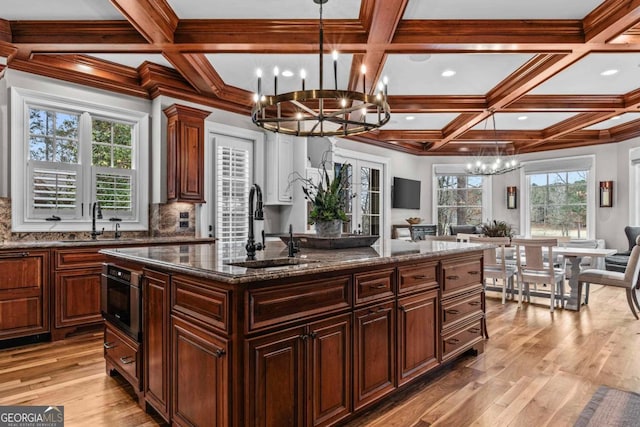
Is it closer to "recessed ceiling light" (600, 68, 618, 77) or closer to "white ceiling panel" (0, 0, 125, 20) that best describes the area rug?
"recessed ceiling light" (600, 68, 618, 77)

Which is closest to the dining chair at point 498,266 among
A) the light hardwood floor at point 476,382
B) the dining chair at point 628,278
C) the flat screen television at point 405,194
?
the dining chair at point 628,278

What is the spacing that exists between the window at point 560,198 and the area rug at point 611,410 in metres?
6.52

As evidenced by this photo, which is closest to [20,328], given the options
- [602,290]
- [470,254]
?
[470,254]

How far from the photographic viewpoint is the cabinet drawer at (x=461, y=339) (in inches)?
115

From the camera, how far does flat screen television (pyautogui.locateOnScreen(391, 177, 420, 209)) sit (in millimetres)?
8695

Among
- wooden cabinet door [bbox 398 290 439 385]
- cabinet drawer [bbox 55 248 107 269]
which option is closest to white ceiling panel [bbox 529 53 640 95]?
wooden cabinet door [bbox 398 290 439 385]

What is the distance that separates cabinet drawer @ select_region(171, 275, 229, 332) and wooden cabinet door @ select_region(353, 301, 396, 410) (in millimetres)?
793

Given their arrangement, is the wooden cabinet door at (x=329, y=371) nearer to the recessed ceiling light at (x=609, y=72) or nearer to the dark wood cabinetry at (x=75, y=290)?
the dark wood cabinetry at (x=75, y=290)

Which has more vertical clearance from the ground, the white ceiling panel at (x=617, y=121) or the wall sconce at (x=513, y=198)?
the white ceiling panel at (x=617, y=121)

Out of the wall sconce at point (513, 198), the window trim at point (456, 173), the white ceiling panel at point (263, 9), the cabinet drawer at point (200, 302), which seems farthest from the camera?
the window trim at point (456, 173)

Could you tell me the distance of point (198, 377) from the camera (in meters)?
1.86

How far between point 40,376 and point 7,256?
47.7 inches

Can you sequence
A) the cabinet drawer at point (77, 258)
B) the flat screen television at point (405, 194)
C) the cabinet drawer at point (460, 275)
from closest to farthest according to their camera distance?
the cabinet drawer at point (460, 275) → the cabinet drawer at point (77, 258) → the flat screen television at point (405, 194)

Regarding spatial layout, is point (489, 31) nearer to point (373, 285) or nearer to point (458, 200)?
point (373, 285)
